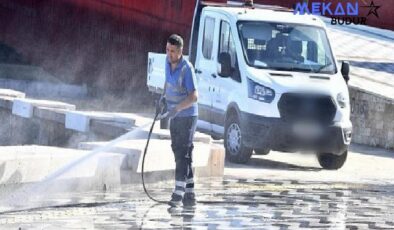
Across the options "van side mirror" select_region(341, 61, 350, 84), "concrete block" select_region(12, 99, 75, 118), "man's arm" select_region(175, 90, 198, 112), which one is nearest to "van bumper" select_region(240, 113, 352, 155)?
"van side mirror" select_region(341, 61, 350, 84)

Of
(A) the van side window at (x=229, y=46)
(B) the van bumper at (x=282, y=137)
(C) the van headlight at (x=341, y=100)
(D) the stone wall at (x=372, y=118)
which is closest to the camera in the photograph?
(B) the van bumper at (x=282, y=137)

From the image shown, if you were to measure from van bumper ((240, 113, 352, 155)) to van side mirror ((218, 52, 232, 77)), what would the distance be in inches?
37.2

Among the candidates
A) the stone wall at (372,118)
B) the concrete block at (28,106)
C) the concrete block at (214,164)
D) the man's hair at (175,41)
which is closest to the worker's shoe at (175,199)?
the man's hair at (175,41)

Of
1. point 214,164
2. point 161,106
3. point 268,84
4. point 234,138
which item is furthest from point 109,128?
point 161,106

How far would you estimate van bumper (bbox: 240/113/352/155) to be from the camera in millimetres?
16844

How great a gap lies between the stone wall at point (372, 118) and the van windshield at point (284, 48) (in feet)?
11.7

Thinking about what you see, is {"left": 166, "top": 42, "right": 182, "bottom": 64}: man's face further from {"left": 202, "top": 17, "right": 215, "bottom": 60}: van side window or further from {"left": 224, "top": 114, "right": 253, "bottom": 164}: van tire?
{"left": 202, "top": 17, "right": 215, "bottom": 60}: van side window

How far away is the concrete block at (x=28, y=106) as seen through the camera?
19.6 meters

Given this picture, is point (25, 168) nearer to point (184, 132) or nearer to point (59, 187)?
point (59, 187)

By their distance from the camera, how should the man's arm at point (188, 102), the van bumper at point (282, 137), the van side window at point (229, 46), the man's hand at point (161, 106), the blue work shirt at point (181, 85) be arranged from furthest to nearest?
the van side window at point (229, 46) < the van bumper at point (282, 137) < the man's hand at point (161, 106) < the blue work shirt at point (181, 85) < the man's arm at point (188, 102)

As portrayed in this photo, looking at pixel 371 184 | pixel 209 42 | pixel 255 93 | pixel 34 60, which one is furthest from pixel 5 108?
pixel 34 60

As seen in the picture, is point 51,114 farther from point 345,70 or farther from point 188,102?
point 188,102

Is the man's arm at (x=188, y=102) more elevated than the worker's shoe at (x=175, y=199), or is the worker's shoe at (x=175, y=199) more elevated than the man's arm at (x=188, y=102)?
the man's arm at (x=188, y=102)

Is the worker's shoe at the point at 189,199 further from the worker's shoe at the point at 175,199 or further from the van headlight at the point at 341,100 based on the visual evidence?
the van headlight at the point at 341,100
